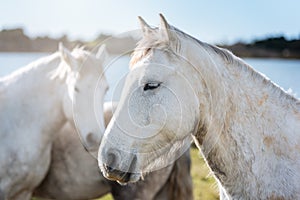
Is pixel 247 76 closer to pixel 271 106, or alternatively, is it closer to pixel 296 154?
pixel 271 106

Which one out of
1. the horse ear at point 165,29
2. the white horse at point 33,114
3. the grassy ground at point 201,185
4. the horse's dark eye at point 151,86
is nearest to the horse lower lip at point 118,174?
the horse's dark eye at point 151,86

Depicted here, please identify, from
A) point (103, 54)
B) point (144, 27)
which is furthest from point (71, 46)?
point (144, 27)

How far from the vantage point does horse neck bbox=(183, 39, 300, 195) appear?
2154 millimetres

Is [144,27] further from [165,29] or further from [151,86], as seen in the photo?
[151,86]

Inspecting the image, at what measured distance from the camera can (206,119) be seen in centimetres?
218

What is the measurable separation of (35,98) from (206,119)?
2818mm

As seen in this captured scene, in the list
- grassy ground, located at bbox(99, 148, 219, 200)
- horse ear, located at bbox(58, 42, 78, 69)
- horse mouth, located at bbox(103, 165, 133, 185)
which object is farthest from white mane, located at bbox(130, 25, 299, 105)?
grassy ground, located at bbox(99, 148, 219, 200)

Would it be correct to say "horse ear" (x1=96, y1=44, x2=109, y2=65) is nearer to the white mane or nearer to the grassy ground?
the grassy ground

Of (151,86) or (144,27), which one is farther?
(144,27)

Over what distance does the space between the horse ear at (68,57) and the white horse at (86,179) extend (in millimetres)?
734

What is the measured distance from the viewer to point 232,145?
2164mm

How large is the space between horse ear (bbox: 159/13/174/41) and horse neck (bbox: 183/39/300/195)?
0.51 feet

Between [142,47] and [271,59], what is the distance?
7435mm

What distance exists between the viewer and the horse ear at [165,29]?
81.5 inches
